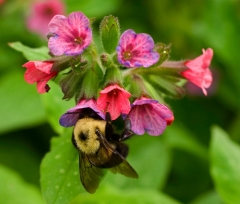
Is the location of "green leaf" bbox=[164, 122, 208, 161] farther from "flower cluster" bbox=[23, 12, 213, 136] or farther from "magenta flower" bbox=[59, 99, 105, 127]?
"magenta flower" bbox=[59, 99, 105, 127]

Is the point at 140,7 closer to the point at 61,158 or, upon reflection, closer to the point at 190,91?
the point at 190,91

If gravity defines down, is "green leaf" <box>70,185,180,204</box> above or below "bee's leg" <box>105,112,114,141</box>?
below

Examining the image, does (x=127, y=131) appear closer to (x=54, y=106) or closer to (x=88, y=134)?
(x=88, y=134)

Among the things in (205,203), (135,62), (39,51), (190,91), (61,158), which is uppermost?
(135,62)

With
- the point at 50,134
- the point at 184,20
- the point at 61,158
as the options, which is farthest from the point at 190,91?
the point at 61,158

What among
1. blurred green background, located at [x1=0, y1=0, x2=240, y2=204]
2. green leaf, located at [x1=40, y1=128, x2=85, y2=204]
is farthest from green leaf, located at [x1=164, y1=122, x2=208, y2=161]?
green leaf, located at [x1=40, y1=128, x2=85, y2=204]

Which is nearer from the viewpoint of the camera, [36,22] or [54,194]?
[54,194]

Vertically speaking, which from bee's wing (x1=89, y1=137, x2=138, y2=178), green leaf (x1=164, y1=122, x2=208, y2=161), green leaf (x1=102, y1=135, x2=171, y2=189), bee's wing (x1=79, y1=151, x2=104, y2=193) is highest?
bee's wing (x1=89, y1=137, x2=138, y2=178)

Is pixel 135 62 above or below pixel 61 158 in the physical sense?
above

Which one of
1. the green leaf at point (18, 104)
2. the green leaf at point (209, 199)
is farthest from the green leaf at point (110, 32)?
the green leaf at point (18, 104)
